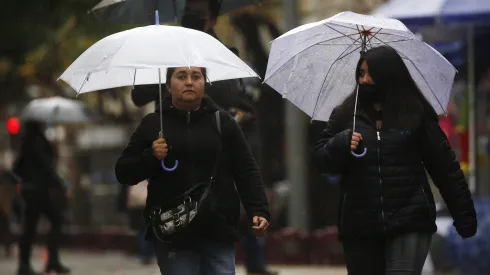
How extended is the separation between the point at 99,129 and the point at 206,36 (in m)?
27.0

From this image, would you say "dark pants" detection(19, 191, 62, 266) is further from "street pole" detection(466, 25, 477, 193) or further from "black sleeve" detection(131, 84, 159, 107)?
"black sleeve" detection(131, 84, 159, 107)

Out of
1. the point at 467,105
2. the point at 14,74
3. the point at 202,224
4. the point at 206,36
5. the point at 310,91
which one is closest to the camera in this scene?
the point at 202,224

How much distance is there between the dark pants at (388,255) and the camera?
654 centimetres

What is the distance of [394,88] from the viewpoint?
671cm

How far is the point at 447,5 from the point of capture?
12.8 metres

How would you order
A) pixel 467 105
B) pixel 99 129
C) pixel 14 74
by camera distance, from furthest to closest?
pixel 99 129
pixel 14 74
pixel 467 105

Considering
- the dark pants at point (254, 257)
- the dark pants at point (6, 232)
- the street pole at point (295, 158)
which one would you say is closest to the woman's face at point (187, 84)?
the dark pants at point (254, 257)

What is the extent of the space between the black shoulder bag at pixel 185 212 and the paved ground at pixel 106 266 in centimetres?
681

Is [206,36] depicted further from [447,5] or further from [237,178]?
[447,5]

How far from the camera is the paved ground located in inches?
567

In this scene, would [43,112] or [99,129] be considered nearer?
[43,112]

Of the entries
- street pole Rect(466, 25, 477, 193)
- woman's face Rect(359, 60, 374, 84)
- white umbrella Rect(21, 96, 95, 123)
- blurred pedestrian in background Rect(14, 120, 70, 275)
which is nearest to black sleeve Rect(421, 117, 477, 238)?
woman's face Rect(359, 60, 374, 84)

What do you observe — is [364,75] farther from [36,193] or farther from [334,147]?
[36,193]

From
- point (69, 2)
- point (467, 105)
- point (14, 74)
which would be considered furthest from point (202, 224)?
point (14, 74)
